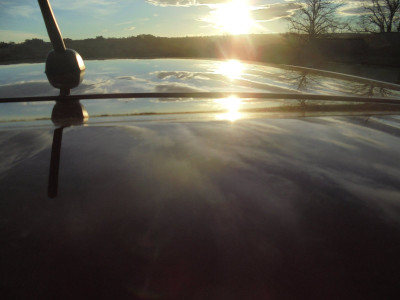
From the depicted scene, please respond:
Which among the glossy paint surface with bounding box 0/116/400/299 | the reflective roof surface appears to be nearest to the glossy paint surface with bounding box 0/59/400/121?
the reflective roof surface

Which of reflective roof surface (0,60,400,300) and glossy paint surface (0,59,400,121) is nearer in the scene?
reflective roof surface (0,60,400,300)

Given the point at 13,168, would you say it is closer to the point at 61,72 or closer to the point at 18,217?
the point at 18,217

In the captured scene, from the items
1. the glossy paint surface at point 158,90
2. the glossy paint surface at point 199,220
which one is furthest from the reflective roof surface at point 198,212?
the glossy paint surface at point 158,90

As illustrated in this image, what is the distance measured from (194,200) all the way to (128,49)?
692 centimetres

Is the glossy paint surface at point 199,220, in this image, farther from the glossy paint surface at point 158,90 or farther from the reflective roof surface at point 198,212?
the glossy paint surface at point 158,90

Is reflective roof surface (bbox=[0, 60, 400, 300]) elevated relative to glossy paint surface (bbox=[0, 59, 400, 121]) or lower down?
lower down

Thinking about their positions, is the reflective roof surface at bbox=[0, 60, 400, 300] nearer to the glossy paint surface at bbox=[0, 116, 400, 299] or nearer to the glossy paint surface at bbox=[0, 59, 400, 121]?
the glossy paint surface at bbox=[0, 116, 400, 299]

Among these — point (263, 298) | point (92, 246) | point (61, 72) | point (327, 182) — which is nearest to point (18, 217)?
point (92, 246)

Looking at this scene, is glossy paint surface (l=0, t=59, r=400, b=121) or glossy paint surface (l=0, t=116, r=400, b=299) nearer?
glossy paint surface (l=0, t=116, r=400, b=299)

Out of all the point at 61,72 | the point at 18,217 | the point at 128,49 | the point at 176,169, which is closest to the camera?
the point at 18,217

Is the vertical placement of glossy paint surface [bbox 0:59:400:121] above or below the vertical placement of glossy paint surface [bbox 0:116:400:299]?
above

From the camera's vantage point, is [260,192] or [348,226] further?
[260,192]

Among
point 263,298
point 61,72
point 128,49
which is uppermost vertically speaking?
point 128,49

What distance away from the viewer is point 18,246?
46cm
